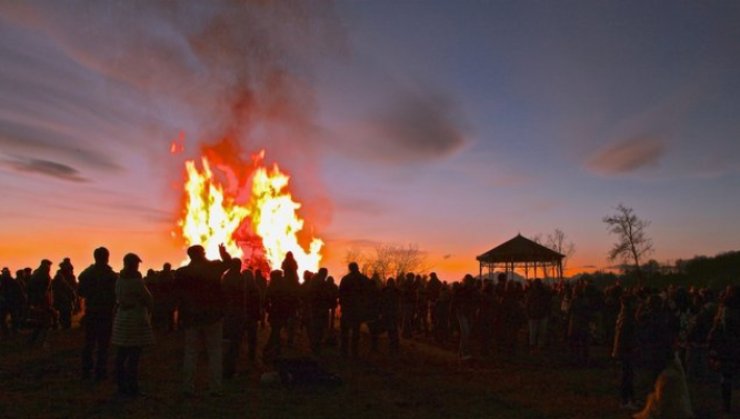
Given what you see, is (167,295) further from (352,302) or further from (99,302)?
(99,302)

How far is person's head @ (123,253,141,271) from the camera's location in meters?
8.77

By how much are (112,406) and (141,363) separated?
14.3 ft

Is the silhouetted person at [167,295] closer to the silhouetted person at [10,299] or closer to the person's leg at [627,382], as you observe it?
the silhouetted person at [10,299]

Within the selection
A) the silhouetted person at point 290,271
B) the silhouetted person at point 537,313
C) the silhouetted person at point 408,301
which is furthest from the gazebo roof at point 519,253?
the silhouetted person at point 290,271

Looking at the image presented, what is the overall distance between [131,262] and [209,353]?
1797mm

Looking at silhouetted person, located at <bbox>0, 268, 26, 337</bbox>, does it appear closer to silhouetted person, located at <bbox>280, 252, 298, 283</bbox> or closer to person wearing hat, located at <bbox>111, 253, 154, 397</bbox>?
silhouetted person, located at <bbox>280, 252, 298, 283</bbox>

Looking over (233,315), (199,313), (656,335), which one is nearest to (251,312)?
(233,315)

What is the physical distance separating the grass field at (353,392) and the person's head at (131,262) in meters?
1.91

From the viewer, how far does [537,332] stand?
695 inches

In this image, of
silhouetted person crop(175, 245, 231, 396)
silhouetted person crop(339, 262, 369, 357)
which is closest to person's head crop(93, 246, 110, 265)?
silhouetted person crop(175, 245, 231, 396)

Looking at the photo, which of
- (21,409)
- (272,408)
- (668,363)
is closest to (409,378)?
(272,408)

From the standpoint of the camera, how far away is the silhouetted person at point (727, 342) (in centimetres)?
924

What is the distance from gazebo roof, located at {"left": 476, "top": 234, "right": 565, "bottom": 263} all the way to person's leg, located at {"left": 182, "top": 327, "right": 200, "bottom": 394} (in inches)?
912

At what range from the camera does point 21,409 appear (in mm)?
7863
